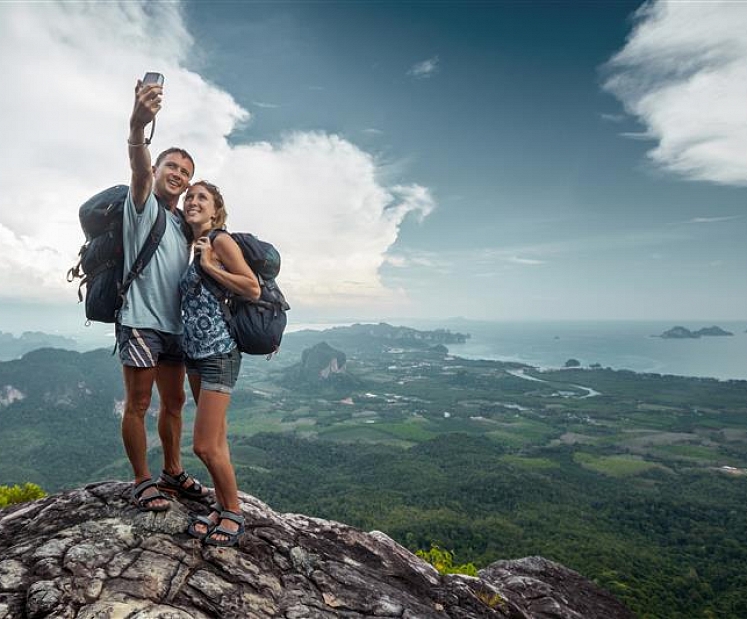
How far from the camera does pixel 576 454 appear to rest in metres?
97.4

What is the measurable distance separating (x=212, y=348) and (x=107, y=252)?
1.23 metres

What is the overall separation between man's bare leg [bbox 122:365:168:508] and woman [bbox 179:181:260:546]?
1.29 ft

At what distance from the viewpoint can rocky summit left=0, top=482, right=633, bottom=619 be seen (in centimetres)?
295

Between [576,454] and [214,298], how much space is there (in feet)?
365

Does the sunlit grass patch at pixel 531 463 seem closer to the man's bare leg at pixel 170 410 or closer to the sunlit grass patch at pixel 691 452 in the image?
the sunlit grass patch at pixel 691 452

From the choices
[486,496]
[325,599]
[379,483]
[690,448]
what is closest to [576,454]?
[690,448]

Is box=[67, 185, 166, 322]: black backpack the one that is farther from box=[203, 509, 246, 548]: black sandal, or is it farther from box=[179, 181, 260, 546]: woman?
box=[203, 509, 246, 548]: black sandal

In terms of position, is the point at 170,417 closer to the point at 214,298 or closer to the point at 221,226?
the point at 214,298

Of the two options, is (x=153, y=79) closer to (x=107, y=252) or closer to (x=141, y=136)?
(x=141, y=136)

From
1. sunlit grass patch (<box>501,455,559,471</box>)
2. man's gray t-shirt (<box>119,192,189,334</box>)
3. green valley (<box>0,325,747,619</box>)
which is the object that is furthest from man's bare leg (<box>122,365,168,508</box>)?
sunlit grass patch (<box>501,455,559,471</box>)

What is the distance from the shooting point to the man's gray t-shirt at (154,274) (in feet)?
11.6

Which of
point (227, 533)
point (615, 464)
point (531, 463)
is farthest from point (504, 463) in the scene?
point (227, 533)

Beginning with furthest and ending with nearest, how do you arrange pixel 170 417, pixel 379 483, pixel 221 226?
pixel 379 483 → pixel 170 417 → pixel 221 226

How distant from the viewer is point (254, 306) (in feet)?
11.9
